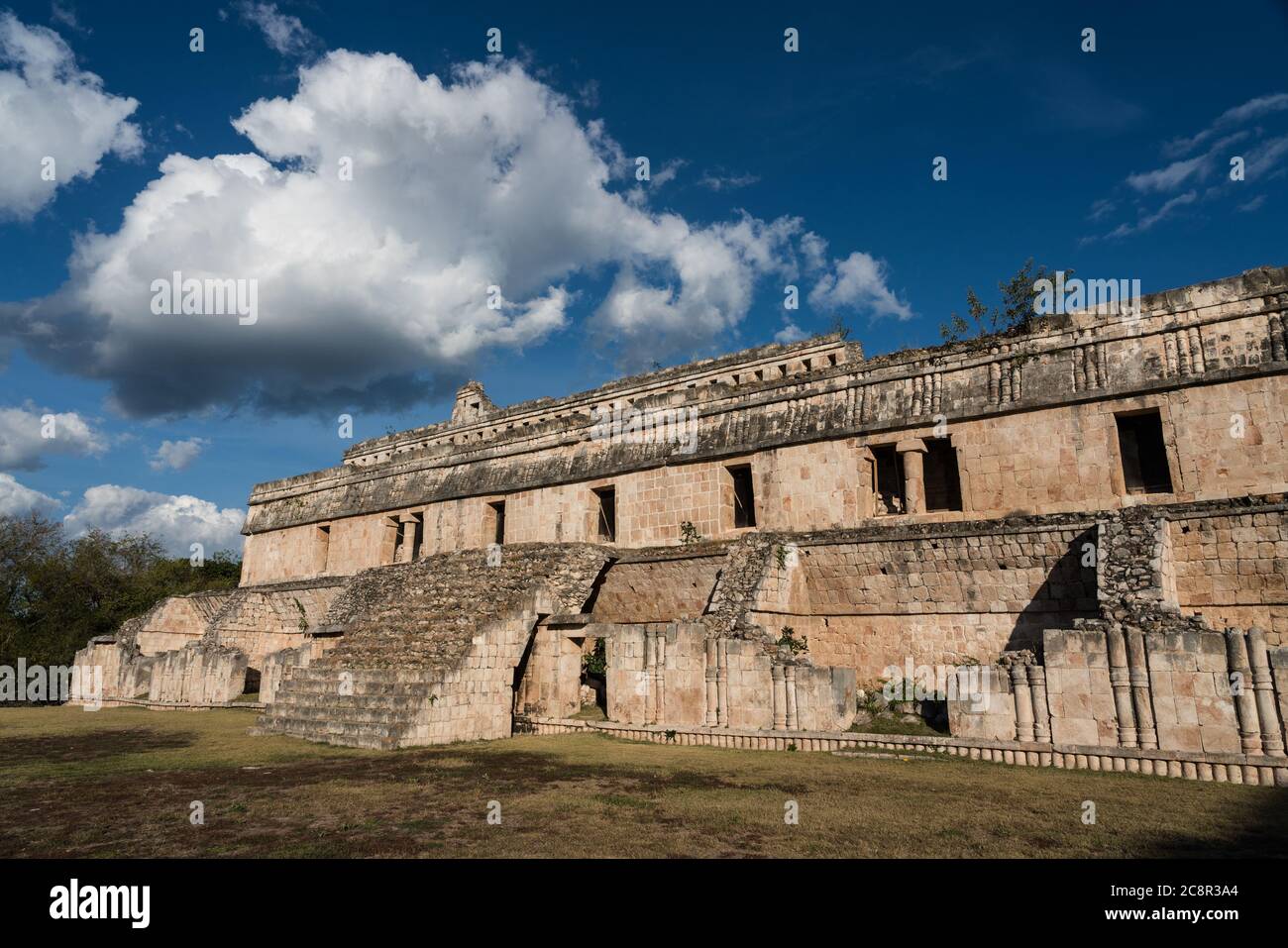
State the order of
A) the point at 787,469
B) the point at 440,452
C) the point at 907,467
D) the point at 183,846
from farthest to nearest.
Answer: the point at 440,452 → the point at 787,469 → the point at 907,467 → the point at 183,846

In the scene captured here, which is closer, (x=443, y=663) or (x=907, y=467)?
(x=443, y=663)

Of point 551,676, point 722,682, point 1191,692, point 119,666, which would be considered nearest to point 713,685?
point 722,682

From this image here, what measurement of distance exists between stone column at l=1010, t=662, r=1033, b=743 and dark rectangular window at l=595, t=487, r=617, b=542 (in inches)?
411

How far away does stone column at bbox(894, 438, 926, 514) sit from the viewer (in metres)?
13.8

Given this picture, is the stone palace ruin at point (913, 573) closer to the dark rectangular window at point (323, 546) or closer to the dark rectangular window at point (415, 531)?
the dark rectangular window at point (415, 531)

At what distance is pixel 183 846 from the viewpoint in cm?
532

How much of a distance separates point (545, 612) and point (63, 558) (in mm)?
27970

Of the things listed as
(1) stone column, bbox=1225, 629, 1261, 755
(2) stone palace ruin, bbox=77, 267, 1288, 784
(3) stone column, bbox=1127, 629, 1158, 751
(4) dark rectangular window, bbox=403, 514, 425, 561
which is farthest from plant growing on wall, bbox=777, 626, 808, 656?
(4) dark rectangular window, bbox=403, 514, 425, 561

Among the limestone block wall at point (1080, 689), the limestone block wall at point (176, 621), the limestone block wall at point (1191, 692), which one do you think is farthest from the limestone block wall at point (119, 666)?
the limestone block wall at point (1191, 692)

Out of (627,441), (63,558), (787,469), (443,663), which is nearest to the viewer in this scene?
(443,663)

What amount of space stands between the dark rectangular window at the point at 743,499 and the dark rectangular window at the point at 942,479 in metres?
3.65

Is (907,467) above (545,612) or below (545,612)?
above

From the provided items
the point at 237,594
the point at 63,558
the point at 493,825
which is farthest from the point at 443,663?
the point at 63,558
